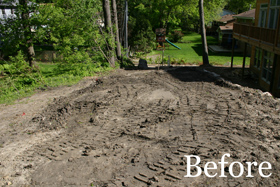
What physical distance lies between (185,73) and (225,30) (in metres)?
22.1

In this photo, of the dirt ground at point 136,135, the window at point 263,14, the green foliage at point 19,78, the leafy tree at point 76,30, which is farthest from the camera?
the leafy tree at point 76,30

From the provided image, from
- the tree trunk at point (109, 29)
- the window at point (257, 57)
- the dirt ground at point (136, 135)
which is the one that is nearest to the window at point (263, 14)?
the window at point (257, 57)

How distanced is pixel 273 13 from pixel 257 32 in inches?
58.3

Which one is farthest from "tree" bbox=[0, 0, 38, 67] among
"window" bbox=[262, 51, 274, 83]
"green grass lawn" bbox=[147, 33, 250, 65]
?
"window" bbox=[262, 51, 274, 83]

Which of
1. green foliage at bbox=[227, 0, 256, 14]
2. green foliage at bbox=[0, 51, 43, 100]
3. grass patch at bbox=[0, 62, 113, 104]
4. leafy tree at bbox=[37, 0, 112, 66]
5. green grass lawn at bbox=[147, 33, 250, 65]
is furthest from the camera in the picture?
green foliage at bbox=[227, 0, 256, 14]

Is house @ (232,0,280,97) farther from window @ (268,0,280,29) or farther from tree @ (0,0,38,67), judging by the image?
tree @ (0,0,38,67)

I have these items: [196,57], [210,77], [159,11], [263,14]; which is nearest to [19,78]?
[210,77]

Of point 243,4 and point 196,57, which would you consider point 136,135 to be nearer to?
point 196,57

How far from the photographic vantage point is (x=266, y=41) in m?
14.1

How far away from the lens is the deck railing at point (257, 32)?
1362 centimetres

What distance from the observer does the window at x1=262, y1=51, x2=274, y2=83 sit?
15.6 meters

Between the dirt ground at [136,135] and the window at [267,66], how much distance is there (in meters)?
4.33

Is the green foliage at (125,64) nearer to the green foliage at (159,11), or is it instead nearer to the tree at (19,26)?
the tree at (19,26)

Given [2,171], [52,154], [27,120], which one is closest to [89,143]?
[52,154]
